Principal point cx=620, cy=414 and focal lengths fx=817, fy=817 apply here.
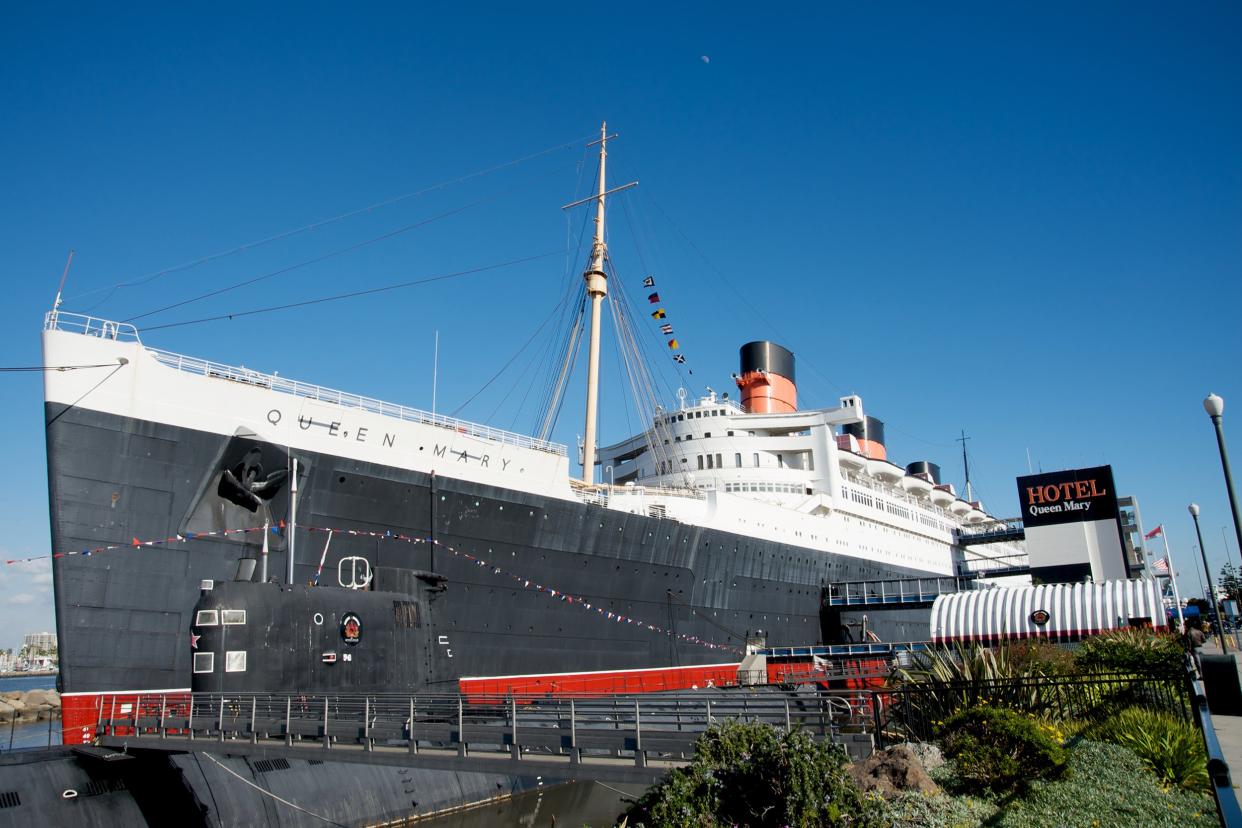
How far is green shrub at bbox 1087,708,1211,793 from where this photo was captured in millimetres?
9016

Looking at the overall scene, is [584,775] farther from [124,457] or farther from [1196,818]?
[124,457]

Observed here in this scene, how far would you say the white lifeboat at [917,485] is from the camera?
50.3 m

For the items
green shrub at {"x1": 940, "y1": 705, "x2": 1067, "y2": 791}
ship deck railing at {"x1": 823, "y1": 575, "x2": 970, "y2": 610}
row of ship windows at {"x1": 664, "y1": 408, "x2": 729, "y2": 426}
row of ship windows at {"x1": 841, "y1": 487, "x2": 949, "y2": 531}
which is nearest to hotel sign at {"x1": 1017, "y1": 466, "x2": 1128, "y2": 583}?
ship deck railing at {"x1": 823, "y1": 575, "x2": 970, "y2": 610}

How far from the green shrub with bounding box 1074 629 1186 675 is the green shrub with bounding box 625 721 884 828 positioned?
9.25 metres

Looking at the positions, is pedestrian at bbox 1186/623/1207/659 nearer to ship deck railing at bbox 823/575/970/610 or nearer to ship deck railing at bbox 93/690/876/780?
ship deck railing at bbox 93/690/876/780

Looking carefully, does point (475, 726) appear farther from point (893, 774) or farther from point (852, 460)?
point (852, 460)

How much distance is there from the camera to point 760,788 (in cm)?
685

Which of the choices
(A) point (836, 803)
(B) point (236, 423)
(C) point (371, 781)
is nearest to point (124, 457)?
(B) point (236, 423)

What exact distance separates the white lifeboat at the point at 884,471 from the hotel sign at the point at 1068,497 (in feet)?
26.2

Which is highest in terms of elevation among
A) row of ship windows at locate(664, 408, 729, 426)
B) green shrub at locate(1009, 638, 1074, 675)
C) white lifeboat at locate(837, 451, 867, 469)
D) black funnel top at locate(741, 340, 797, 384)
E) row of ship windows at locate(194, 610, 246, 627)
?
black funnel top at locate(741, 340, 797, 384)

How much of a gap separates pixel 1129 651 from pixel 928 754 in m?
8.60

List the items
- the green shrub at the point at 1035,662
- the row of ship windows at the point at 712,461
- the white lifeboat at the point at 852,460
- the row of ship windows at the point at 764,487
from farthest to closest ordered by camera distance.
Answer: the white lifeboat at the point at 852,460, the row of ship windows at the point at 712,461, the row of ship windows at the point at 764,487, the green shrub at the point at 1035,662

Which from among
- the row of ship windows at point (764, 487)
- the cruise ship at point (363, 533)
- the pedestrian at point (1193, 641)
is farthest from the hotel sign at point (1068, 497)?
the pedestrian at point (1193, 641)

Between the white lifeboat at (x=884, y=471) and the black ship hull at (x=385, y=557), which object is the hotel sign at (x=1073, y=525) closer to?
the white lifeboat at (x=884, y=471)
